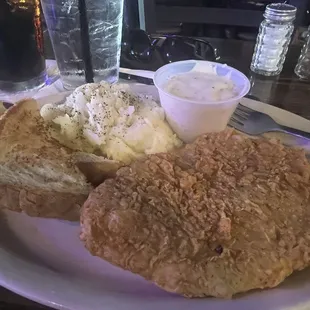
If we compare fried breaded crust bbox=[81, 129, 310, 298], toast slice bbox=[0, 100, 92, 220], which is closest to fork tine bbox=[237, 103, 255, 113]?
fried breaded crust bbox=[81, 129, 310, 298]

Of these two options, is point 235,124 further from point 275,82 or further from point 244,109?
point 275,82

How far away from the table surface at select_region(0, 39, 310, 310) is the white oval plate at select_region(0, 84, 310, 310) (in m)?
1.04

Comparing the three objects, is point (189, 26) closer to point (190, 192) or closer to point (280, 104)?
point (280, 104)

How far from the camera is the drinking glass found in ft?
5.35

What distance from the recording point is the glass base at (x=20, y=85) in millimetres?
1738

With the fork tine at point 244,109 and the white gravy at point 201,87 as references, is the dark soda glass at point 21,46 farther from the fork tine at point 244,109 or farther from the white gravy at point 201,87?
the fork tine at point 244,109

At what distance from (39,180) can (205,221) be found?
0.45 m

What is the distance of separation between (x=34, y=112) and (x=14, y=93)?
56 cm

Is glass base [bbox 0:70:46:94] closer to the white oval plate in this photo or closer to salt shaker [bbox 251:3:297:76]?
the white oval plate

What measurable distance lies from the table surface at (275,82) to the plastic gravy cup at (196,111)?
1.53 feet

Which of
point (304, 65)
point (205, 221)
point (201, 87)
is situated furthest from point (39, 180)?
point (304, 65)

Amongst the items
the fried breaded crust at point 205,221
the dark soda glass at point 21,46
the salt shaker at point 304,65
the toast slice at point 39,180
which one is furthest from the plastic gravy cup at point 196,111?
the salt shaker at point 304,65

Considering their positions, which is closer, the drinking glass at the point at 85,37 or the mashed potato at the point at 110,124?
the mashed potato at the point at 110,124

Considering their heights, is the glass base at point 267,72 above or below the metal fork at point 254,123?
below
